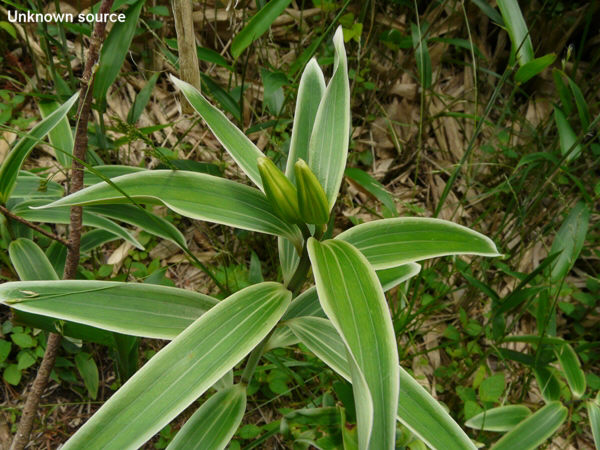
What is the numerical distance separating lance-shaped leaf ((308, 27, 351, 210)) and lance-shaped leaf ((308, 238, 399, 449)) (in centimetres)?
11

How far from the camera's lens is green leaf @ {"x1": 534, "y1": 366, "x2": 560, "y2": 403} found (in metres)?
1.09

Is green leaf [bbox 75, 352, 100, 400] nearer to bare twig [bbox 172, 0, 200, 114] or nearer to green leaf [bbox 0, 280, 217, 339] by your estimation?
green leaf [bbox 0, 280, 217, 339]

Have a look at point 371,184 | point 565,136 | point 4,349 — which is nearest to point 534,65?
point 565,136

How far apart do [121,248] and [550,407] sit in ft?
3.31

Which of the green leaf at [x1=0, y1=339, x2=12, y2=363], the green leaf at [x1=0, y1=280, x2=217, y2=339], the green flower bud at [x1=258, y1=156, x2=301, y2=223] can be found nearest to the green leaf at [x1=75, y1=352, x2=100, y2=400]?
the green leaf at [x1=0, y1=339, x2=12, y2=363]

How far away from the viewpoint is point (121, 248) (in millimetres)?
1302

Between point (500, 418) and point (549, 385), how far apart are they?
13 cm

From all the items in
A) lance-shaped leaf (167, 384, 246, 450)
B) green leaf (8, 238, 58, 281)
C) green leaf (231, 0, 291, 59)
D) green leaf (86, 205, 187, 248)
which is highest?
green leaf (231, 0, 291, 59)

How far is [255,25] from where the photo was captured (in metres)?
0.94

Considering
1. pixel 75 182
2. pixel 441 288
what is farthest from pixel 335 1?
pixel 75 182

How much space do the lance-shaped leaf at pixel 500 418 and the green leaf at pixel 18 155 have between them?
0.92m

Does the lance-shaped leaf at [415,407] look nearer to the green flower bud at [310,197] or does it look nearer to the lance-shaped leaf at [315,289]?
the lance-shaped leaf at [315,289]

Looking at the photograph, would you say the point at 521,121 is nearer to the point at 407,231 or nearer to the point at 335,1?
the point at 335,1

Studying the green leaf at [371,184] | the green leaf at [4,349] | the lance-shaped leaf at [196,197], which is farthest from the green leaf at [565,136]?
the green leaf at [4,349]
